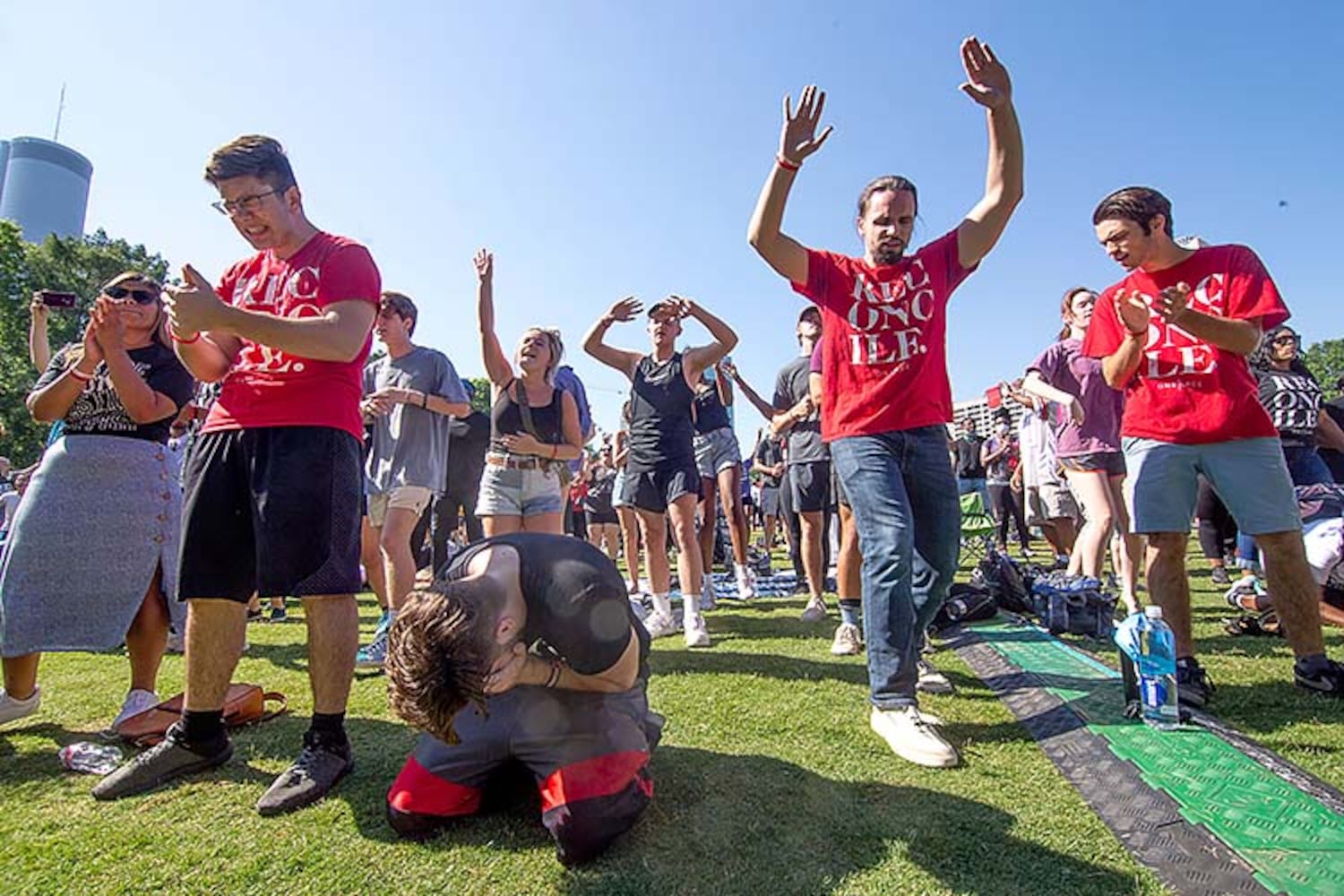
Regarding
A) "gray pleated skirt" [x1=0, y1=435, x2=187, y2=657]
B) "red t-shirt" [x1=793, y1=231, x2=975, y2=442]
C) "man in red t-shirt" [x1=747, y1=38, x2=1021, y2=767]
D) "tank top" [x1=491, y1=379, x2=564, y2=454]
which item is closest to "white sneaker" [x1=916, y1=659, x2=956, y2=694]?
"man in red t-shirt" [x1=747, y1=38, x2=1021, y2=767]

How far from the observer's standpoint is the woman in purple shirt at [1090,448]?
4727mm

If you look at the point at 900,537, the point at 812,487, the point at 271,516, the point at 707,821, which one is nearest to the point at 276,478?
the point at 271,516

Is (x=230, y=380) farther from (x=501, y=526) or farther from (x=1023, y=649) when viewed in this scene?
(x=1023, y=649)

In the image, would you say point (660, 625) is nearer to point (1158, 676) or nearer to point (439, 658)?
point (1158, 676)

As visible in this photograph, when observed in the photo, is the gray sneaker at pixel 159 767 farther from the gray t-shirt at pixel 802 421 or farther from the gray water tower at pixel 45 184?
the gray water tower at pixel 45 184

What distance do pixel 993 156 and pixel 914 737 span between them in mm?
2266

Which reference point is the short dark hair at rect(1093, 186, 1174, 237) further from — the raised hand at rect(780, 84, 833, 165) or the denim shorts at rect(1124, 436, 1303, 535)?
the raised hand at rect(780, 84, 833, 165)

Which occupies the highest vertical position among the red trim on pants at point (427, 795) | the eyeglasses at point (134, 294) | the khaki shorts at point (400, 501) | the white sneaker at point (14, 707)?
the eyeglasses at point (134, 294)

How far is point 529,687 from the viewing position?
196cm

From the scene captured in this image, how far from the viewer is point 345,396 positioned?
2.49 metres

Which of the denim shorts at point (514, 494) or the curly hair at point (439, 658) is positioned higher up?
the denim shorts at point (514, 494)

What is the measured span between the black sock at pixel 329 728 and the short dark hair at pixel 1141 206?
3.84 metres

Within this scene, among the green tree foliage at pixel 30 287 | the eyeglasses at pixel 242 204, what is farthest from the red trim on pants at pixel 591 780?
the green tree foliage at pixel 30 287

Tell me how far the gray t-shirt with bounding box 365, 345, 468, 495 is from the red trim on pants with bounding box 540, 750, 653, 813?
296 centimetres
